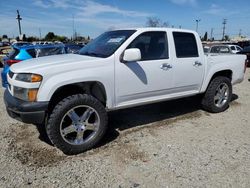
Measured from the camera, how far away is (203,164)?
11.1ft

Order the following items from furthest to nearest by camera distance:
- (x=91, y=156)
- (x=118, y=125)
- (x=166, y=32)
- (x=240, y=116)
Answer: (x=240, y=116) < (x=118, y=125) < (x=166, y=32) < (x=91, y=156)

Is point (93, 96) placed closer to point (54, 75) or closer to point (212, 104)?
point (54, 75)

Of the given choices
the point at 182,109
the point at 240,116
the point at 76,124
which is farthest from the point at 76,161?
the point at 240,116

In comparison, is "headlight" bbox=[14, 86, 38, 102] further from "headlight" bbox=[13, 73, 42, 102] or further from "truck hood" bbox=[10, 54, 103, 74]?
"truck hood" bbox=[10, 54, 103, 74]

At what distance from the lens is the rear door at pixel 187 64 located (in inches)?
183

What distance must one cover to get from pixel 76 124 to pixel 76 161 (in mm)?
550

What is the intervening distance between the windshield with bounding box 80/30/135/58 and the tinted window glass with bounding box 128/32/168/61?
0.20m

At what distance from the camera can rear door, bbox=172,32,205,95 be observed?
183 inches

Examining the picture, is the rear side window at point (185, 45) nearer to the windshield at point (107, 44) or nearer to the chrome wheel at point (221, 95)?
the windshield at point (107, 44)

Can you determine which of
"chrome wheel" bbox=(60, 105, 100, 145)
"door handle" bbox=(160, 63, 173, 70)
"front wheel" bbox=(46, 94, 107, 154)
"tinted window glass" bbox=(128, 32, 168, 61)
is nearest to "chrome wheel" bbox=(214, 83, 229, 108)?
"door handle" bbox=(160, 63, 173, 70)

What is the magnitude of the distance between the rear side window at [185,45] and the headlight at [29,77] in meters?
2.61

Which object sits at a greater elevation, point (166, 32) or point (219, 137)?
point (166, 32)

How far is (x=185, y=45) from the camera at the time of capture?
488 centimetres

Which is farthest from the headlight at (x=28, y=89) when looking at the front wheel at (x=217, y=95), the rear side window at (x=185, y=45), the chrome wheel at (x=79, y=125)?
the front wheel at (x=217, y=95)
